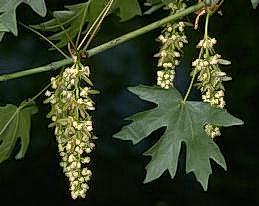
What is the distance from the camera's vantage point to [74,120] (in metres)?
1.34

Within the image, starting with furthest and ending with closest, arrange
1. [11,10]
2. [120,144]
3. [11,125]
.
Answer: [120,144]
[11,125]
[11,10]

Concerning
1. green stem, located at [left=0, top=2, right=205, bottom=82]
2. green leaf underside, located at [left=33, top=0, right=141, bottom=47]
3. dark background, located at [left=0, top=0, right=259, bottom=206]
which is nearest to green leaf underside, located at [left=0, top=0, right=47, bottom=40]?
green stem, located at [left=0, top=2, right=205, bottom=82]

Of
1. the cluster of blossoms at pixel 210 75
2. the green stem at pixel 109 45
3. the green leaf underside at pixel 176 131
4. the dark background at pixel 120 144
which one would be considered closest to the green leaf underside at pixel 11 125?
the green stem at pixel 109 45

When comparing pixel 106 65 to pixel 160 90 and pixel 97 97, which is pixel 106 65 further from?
pixel 160 90

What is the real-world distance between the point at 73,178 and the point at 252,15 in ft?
5.21

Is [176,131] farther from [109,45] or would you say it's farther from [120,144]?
[120,144]

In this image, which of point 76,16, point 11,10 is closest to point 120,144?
point 76,16

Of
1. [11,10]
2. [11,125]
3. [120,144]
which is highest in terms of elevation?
[11,10]

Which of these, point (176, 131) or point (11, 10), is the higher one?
point (11, 10)

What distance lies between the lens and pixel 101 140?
3141mm

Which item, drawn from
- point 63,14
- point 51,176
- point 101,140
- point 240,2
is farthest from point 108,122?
point 63,14

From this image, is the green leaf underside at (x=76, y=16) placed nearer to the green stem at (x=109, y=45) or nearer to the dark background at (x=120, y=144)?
the green stem at (x=109, y=45)

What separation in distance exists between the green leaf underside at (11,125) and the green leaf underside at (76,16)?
148 millimetres

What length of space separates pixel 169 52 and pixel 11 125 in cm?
34
